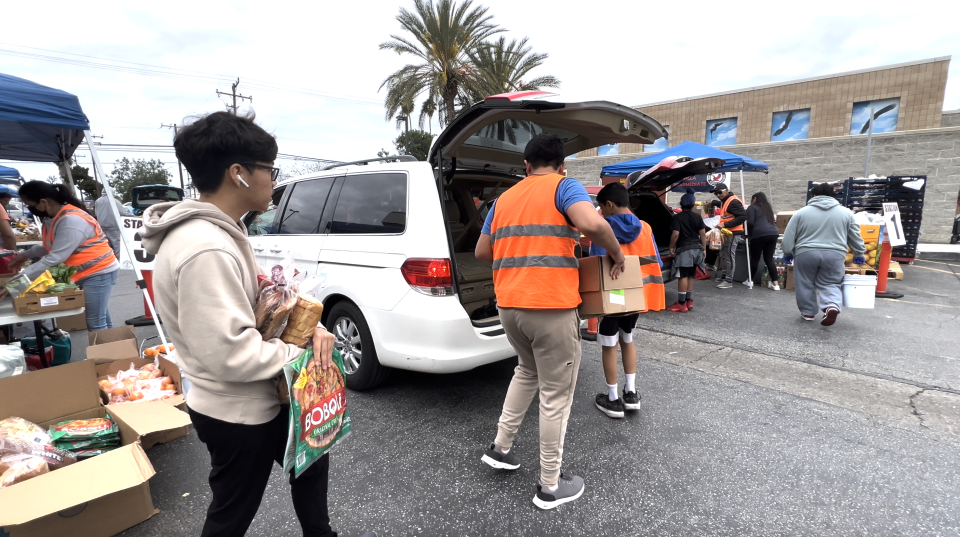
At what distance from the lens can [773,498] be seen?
2.39 metres

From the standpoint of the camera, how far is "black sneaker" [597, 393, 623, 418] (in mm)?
3236

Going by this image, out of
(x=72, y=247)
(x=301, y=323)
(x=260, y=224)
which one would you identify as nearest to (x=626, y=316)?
(x=301, y=323)

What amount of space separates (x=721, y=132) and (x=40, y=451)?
23.9 meters

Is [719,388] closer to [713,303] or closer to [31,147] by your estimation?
[713,303]

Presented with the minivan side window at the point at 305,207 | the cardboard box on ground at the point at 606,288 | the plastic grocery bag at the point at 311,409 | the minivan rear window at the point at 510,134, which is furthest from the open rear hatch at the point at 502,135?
the plastic grocery bag at the point at 311,409

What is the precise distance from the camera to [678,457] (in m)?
2.77

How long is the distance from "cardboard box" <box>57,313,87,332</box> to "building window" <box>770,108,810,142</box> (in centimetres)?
2251

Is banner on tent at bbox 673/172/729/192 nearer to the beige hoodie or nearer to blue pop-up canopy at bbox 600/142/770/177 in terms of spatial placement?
blue pop-up canopy at bbox 600/142/770/177

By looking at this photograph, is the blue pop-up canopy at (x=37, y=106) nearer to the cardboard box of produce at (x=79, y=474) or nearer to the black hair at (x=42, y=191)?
the black hair at (x=42, y=191)

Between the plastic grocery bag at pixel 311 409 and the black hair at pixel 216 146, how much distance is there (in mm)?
630

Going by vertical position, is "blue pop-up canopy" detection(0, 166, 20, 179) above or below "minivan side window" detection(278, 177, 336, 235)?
above

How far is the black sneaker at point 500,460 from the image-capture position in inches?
102

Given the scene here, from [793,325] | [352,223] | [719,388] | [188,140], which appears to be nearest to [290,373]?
[188,140]

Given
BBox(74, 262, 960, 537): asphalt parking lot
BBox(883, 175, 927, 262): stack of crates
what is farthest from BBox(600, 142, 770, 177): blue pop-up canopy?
BBox(74, 262, 960, 537): asphalt parking lot
